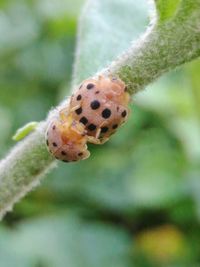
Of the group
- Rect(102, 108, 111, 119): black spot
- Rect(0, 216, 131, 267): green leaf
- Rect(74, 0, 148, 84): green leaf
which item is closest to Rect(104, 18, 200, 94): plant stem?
Rect(102, 108, 111, 119): black spot

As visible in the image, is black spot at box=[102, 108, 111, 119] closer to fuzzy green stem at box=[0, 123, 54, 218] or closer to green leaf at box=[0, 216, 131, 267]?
fuzzy green stem at box=[0, 123, 54, 218]

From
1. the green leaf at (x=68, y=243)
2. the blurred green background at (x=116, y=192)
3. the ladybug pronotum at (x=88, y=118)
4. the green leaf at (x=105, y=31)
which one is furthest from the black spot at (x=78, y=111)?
the green leaf at (x=68, y=243)

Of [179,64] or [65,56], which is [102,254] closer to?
[65,56]

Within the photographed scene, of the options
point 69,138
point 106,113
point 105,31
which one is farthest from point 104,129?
point 105,31

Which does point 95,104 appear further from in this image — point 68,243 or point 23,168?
point 68,243

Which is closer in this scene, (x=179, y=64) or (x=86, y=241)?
(x=179, y=64)

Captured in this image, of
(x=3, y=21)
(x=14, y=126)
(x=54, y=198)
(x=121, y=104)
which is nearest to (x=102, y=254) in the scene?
(x=54, y=198)

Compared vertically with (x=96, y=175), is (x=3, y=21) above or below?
above
